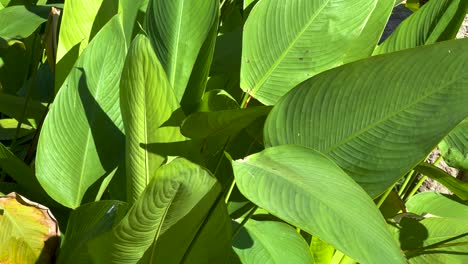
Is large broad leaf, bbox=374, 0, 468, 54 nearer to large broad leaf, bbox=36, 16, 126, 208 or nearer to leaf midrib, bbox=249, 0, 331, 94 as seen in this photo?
leaf midrib, bbox=249, 0, 331, 94

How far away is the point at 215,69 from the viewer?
1.13m

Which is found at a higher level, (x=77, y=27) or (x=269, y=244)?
(x=77, y=27)

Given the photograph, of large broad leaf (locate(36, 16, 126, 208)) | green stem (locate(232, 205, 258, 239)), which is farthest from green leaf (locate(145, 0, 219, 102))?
green stem (locate(232, 205, 258, 239))

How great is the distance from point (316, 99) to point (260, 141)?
0.17 meters

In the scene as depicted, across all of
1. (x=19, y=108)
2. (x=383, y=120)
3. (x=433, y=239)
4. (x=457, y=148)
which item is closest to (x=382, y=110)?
(x=383, y=120)

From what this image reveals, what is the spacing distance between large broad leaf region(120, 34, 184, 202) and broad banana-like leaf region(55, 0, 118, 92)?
0.86ft

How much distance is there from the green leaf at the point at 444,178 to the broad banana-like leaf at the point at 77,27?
0.49 meters

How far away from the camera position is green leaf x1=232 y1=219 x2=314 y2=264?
1.02 m

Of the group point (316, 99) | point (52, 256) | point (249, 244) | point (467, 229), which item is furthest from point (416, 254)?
point (52, 256)

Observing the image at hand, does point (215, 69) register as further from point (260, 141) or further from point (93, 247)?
point (93, 247)

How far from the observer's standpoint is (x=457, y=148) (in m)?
1.13

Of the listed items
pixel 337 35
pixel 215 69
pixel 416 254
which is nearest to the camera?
pixel 337 35

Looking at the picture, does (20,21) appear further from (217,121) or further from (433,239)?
(433,239)

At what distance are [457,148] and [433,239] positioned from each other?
19cm
